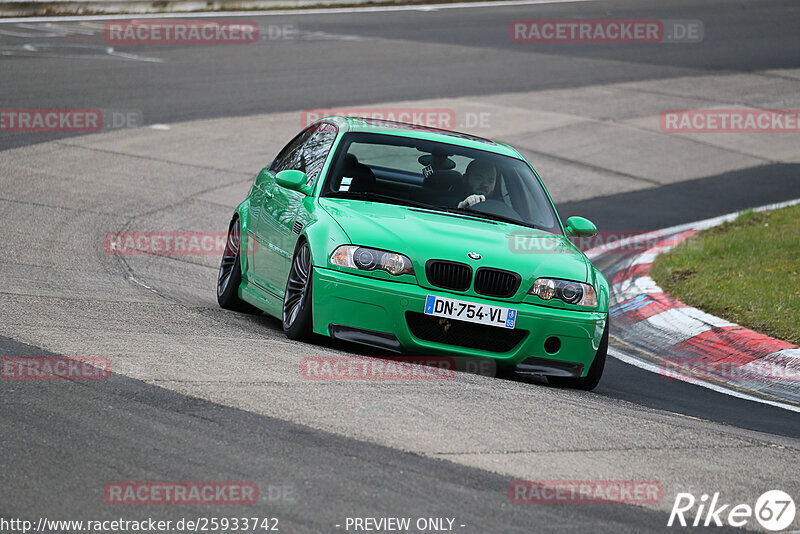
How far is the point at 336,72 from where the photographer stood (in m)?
23.0

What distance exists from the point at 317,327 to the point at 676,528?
3.20 meters

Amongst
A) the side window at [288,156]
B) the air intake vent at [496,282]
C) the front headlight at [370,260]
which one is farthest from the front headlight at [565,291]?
the side window at [288,156]

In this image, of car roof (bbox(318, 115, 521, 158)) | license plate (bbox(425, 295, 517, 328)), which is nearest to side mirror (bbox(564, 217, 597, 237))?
car roof (bbox(318, 115, 521, 158))

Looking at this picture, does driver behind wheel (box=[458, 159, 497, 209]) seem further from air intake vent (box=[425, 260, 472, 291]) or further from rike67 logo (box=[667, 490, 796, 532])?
rike67 logo (box=[667, 490, 796, 532])

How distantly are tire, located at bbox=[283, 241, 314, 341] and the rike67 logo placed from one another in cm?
304

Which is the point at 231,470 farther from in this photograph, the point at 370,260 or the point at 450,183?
the point at 450,183

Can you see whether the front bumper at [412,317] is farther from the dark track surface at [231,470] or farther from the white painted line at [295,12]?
the white painted line at [295,12]

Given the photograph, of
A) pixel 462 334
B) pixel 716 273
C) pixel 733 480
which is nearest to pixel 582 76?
pixel 716 273

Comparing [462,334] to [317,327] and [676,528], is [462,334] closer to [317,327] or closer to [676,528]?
[317,327]

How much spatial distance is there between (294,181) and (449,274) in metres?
1.61

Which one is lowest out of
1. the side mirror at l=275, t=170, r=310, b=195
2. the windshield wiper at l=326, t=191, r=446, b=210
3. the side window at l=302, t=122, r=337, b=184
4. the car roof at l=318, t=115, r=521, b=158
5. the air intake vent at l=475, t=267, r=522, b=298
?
the air intake vent at l=475, t=267, r=522, b=298

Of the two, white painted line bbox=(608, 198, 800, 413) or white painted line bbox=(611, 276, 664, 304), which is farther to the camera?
white painted line bbox=(611, 276, 664, 304)

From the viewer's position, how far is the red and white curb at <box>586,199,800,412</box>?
8.54 meters

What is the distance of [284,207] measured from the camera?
8453 mm
